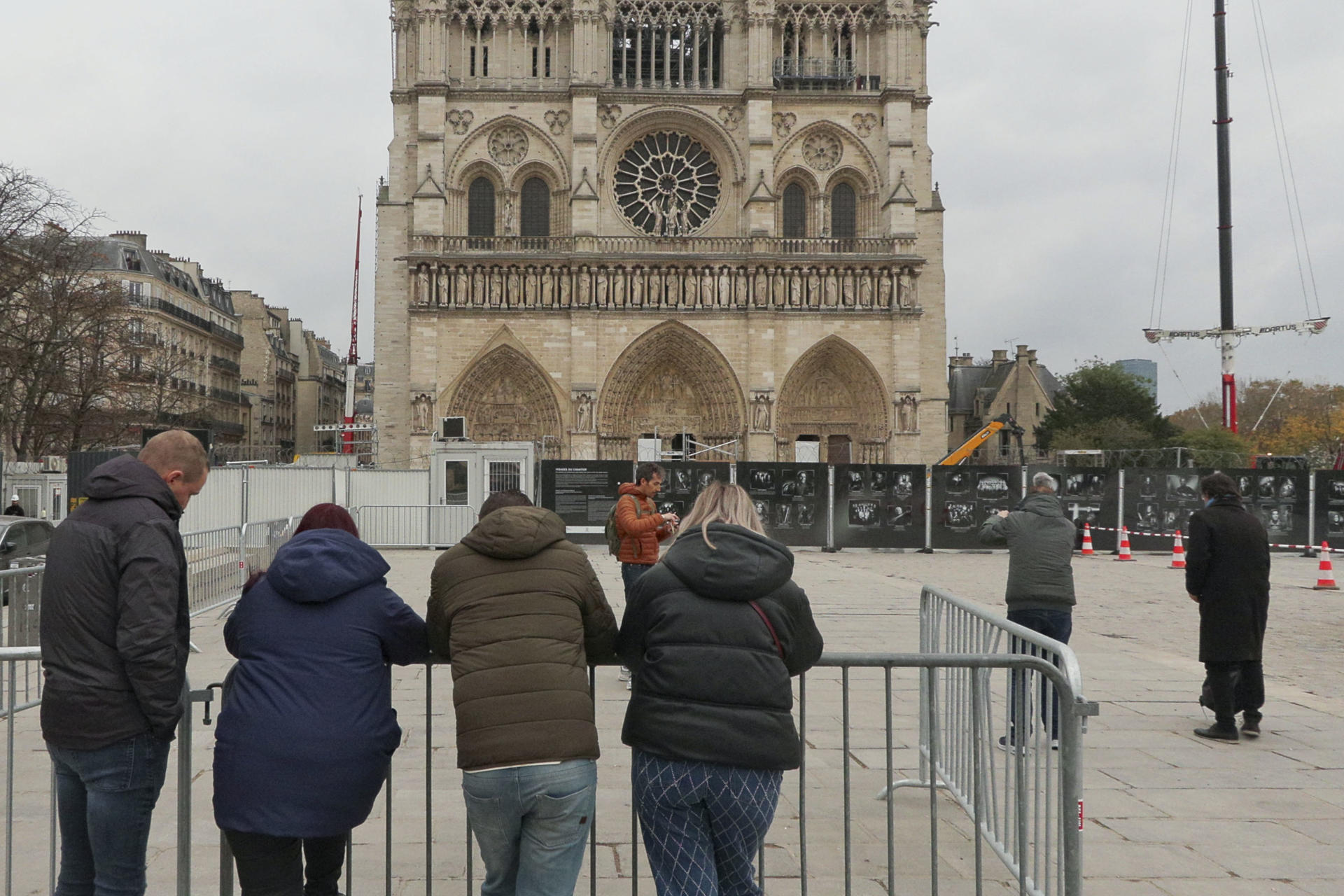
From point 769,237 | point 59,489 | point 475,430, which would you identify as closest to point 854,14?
point 769,237

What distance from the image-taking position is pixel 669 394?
→ 33125 millimetres

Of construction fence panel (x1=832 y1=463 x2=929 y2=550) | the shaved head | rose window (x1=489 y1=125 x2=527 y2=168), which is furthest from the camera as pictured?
rose window (x1=489 y1=125 x2=527 y2=168)

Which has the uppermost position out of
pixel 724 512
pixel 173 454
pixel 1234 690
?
pixel 173 454

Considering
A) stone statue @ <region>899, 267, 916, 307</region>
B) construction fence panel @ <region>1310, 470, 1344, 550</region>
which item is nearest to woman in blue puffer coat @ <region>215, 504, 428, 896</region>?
construction fence panel @ <region>1310, 470, 1344, 550</region>

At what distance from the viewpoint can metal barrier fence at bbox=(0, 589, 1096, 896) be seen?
10.8 feet

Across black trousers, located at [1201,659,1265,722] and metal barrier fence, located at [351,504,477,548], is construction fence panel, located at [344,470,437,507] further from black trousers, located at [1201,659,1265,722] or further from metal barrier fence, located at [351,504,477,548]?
black trousers, located at [1201,659,1265,722]

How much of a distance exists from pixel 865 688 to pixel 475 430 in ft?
84.4

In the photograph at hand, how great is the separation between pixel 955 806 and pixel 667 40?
102ft

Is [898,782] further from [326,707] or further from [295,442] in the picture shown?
[295,442]

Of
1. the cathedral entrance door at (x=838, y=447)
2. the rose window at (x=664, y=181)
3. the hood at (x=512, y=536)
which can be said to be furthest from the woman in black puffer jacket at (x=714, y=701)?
the rose window at (x=664, y=181)

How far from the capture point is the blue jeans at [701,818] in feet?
9.16

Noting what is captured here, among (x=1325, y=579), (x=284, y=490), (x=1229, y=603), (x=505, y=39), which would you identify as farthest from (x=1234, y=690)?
(x=505, y=39)

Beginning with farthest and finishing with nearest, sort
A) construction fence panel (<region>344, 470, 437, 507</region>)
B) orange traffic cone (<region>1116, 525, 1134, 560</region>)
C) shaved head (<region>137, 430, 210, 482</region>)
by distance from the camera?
construction fence panel (<region>344, 470, 437, 507</region>) → orange traffic cone (<region>1116, 525, 1134, 560</region>) → shaved head (<region>137, 430, 210, 482</region>)

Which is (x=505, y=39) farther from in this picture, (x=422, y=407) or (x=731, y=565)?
(x=731, y=565)
